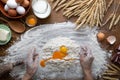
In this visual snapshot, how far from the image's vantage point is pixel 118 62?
192 cm

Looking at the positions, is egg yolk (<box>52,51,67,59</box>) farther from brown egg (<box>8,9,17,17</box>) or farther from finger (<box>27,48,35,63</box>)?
brown egg (<box>8,9,17,17</box>)

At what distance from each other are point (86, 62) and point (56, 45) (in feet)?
0.60

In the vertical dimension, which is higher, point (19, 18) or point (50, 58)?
point (19, 18)

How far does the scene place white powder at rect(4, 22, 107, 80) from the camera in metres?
1.90

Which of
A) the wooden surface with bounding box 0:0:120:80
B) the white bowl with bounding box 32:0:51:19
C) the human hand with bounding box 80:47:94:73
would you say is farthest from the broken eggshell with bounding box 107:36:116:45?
the white bowl with bounding box 32:0:51:19

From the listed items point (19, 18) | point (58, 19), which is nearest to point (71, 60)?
point (58, 19)

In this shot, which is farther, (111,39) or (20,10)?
(111,39)

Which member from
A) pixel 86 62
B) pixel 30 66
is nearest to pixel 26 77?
pixel 30 66

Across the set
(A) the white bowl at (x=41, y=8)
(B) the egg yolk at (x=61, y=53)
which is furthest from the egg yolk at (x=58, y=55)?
(A) the white bowl at (x=41, y=8)

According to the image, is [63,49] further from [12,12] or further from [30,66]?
[12,12]

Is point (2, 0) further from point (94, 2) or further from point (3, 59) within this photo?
point (94, 2)

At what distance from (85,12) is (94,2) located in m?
0.07

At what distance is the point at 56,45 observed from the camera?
189 centimetres

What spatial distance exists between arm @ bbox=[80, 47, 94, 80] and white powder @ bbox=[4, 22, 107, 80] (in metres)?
→ 0.03
